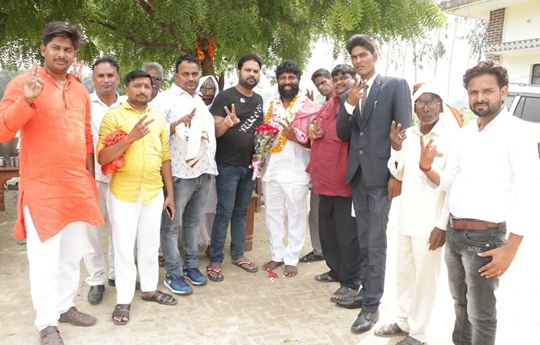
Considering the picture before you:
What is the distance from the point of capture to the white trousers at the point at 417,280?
3.13 meters

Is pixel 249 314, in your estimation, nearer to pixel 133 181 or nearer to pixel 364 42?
pixel 133 181

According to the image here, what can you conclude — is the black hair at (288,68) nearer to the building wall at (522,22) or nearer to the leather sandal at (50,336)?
the leather sandal at (50,336)

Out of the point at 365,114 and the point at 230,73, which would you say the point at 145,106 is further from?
the point at 230,73

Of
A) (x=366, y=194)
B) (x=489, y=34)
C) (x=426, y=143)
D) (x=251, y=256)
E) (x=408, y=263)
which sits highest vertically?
(x=489, y=34)

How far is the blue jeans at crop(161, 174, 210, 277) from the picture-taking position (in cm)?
410

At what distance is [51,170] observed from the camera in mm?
3086

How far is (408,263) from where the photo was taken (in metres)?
3.30

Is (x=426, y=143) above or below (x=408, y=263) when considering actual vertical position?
above

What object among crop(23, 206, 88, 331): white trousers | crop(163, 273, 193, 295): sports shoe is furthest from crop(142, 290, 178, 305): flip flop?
crop(23, 206, 88, 331): white trousers

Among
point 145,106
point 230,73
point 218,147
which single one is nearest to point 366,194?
point 218,147

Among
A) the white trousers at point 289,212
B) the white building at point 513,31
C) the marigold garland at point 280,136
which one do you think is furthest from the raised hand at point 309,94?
the white building at point 513,31

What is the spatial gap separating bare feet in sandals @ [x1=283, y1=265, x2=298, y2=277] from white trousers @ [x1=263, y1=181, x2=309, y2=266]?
0.04m

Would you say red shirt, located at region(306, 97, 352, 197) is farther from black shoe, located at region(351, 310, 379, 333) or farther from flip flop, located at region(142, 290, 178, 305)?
flip flop, located at region(142, 290, 178, 305)

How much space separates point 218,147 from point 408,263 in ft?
7.14
